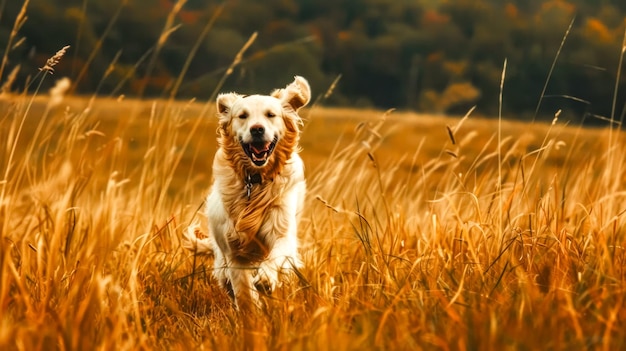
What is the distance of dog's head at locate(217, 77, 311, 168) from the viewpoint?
348 centimetres

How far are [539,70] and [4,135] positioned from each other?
37.9m

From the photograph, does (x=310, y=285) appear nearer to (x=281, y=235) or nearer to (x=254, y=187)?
(x=281, y=235)

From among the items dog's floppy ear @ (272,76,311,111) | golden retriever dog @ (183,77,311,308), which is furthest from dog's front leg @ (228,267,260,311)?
dog's floppy ear @ (272,76,311,111)

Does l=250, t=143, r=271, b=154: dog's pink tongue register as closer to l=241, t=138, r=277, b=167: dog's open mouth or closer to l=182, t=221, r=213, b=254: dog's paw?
l=241, t=138, r=277, b=167: dog's open mouth

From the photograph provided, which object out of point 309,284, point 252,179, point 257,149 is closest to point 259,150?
point 257,149

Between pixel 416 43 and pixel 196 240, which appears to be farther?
pixel 416 43

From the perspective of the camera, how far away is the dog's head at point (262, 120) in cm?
348

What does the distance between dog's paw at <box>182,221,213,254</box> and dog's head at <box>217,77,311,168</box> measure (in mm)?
509

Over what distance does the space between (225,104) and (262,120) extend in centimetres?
44

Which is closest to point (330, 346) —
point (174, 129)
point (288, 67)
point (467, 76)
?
point (174, 129)

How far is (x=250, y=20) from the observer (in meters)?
41.5

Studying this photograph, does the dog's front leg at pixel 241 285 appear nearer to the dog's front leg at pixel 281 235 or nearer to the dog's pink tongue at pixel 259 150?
the dog's front leg at pixel 281 235

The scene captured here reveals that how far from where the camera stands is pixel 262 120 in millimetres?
3570

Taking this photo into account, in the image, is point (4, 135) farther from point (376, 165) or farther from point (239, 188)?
point (376, 165)
